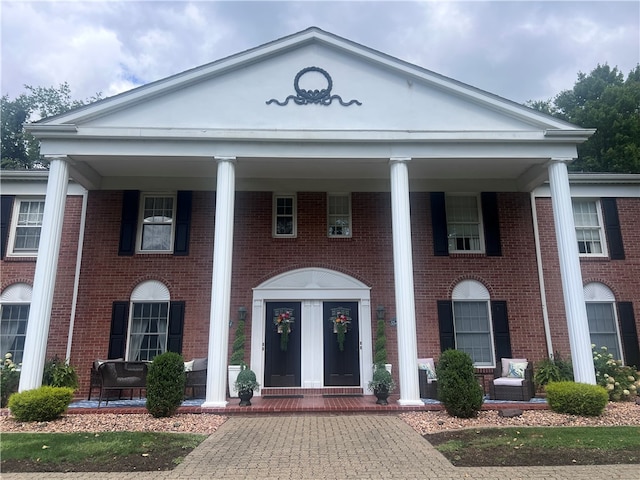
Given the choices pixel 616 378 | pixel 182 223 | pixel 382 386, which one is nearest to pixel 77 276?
pixel 182 223

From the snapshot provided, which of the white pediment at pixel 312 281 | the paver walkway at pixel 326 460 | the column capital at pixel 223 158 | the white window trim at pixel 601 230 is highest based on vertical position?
the column capital at pixel 223 158

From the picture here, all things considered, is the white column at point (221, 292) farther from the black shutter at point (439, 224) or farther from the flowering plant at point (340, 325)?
the black shutter at point (439, 224)

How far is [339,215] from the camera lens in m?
12.6

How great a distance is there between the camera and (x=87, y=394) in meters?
11.1

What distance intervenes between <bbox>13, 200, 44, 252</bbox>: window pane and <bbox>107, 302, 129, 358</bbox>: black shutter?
9.80 feet

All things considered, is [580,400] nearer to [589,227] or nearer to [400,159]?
[400,159]

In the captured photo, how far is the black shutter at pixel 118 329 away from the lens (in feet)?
37.5

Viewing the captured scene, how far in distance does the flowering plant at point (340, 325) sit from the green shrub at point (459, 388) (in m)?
3.68

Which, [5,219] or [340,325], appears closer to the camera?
[340,325]

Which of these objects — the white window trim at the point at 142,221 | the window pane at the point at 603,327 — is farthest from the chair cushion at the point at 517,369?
the white window trim at the point at 142,221

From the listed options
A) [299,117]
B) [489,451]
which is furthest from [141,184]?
[489,451]

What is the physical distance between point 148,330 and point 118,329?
74 cm

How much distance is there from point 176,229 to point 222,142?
3.28m

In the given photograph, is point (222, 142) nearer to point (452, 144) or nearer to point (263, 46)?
point (263, 46)
